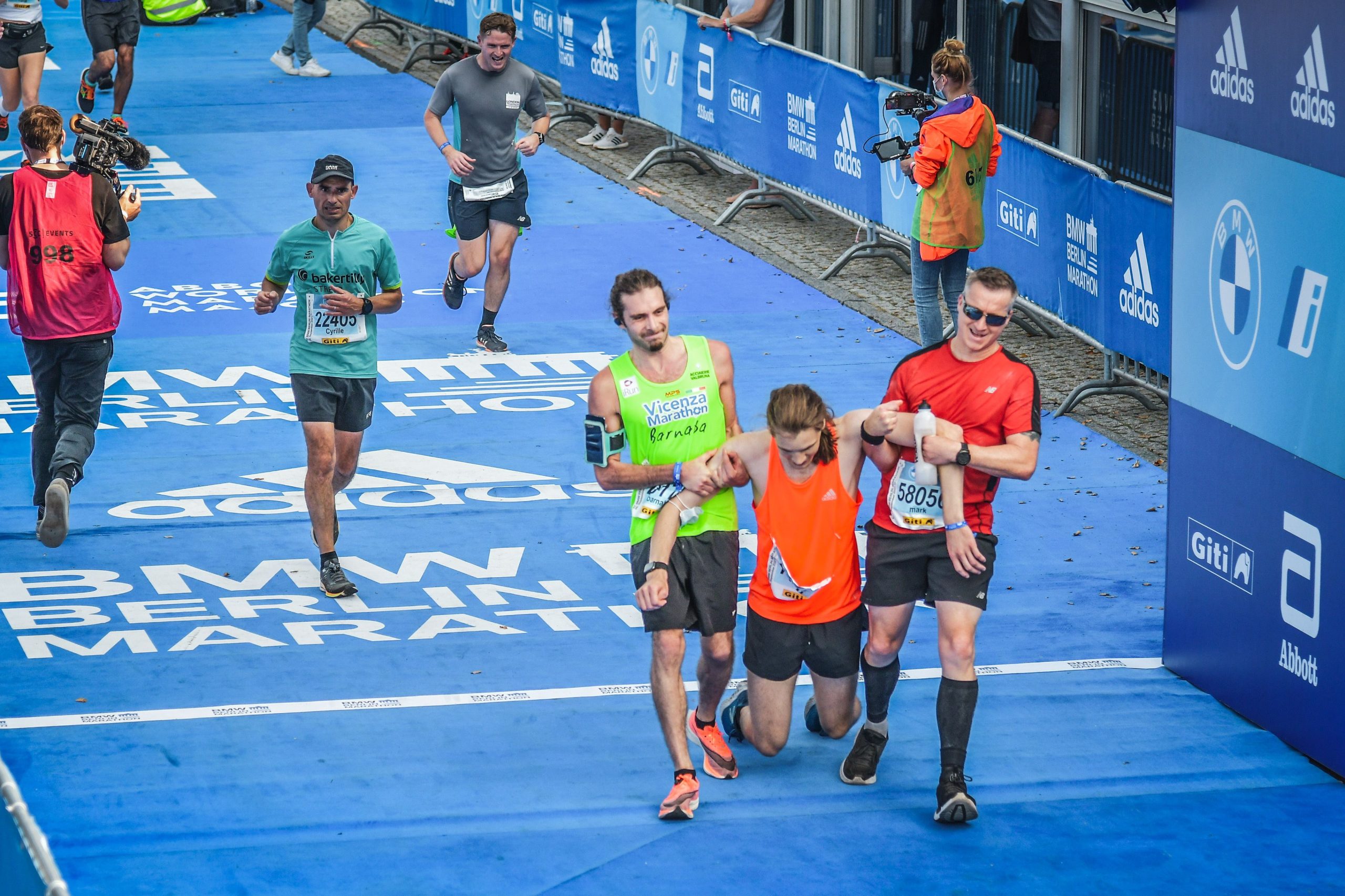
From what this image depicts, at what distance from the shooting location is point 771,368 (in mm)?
12547

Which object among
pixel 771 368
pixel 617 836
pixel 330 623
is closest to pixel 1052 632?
pixel 617 836

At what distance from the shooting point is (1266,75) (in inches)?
282

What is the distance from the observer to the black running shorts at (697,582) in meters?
6.71

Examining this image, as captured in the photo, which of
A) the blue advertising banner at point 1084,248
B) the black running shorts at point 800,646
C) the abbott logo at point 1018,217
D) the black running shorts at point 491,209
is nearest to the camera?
the black running shorts at point 800,646

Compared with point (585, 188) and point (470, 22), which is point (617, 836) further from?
point (470, 22)

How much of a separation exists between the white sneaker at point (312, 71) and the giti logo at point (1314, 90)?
1883cm

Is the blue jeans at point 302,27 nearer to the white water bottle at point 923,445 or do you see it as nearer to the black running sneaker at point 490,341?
the black running sneaker at point 490,341

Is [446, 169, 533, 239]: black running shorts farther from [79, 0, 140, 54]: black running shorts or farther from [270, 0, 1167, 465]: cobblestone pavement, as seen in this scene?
[79, 0, 140, 54]: black running shorts

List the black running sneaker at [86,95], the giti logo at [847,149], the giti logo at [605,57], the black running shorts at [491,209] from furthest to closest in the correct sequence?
1. the giti logo at [605,57]
2. the black running sneaker at [86,95]
3. the giti logo at [847,149]
4. the black running shorts at [491,209]

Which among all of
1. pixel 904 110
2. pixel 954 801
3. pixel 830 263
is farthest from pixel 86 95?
pixel 954 801

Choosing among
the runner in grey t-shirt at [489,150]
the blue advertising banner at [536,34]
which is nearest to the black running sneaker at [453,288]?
the runner in grey t-shirt at [489,150]

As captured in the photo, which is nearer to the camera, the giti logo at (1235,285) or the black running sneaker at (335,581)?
the giti logo at (1235,285)

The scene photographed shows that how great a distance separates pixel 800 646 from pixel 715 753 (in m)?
0.58

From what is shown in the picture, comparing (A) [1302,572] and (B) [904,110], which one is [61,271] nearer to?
(B) [904,110]
